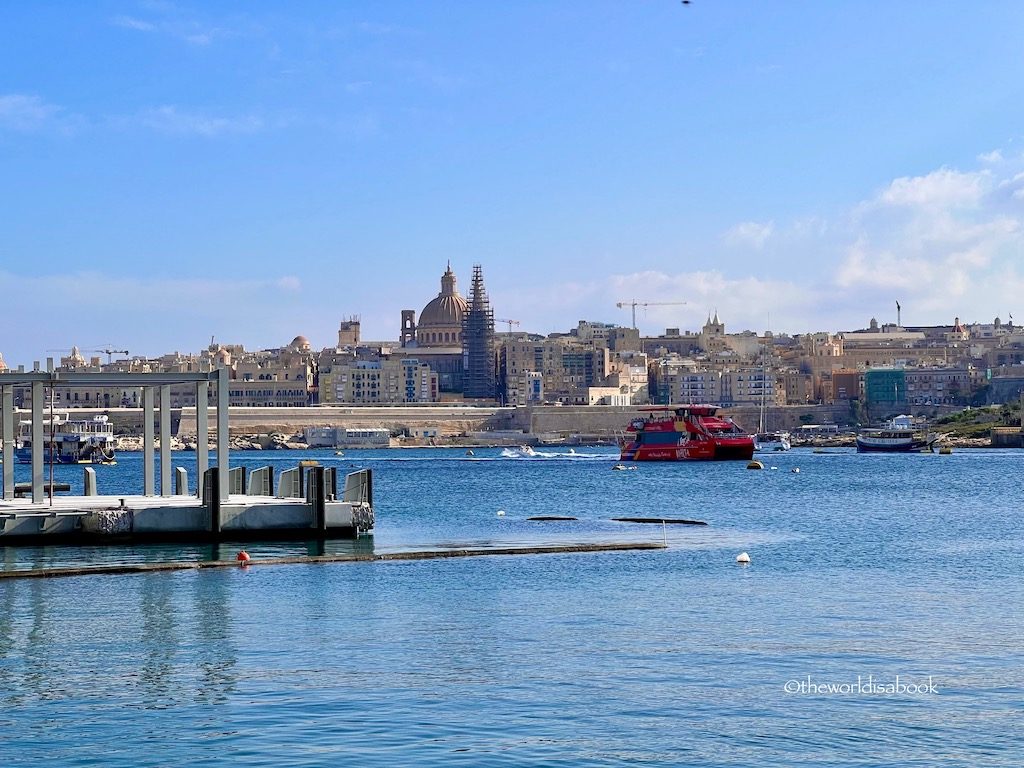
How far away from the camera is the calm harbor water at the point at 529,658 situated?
50.8ft

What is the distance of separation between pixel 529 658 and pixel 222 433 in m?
15.9

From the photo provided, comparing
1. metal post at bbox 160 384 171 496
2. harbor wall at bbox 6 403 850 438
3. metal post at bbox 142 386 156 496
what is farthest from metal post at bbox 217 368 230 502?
harbor wall at bbox 6 403 850 438

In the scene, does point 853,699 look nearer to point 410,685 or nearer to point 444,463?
point 410,685

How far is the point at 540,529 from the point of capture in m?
39.7

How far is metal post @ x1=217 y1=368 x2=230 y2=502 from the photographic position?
33875mm

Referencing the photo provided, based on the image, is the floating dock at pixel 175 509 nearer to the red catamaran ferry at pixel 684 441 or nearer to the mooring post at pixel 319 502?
the mooring post at pixel 319 502

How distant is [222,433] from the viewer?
112 feet

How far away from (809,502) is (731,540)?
1992 cm

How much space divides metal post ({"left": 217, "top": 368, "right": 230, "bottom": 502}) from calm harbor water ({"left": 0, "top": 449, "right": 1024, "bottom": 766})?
2.09 m

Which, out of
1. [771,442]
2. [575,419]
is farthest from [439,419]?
[771,442]

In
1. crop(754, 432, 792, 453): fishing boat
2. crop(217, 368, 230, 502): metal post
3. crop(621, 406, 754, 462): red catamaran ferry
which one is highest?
crop(217, 368, 230, 502): metal post

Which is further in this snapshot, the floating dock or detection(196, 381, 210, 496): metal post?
detection(196, 381, 210, 496): metal post

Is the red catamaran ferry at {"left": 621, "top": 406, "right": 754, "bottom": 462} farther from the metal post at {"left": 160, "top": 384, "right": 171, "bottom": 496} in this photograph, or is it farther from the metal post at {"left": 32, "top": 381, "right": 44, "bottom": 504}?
the metal post at {"left": 32, "top": 381, "right": 44, "bottom": 504}

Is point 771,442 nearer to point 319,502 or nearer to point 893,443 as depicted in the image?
point 893,443
